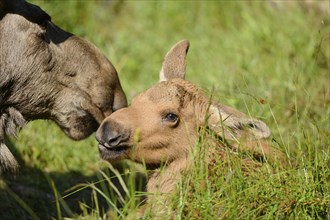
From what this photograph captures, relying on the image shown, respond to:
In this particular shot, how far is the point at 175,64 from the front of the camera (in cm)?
661

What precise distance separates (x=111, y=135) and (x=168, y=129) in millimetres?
483

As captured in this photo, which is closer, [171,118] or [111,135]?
[111,135]

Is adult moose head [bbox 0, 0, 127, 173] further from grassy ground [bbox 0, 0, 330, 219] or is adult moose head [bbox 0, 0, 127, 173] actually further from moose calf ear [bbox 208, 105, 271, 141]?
moose calf ear [bbox 208, 105, 271, 141]

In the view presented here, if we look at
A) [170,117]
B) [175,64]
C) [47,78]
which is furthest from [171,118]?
[47,78]

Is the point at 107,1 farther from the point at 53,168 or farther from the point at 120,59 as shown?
the point at 53,168

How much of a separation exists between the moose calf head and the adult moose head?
40 cm

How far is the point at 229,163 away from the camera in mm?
5539

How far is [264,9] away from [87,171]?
3.69m

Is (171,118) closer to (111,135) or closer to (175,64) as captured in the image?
(111,135)

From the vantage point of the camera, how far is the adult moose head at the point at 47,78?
19.9 feet

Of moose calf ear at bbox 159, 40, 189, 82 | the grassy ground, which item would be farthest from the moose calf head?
moose calf ear at bbox 159, 40, 189, 82

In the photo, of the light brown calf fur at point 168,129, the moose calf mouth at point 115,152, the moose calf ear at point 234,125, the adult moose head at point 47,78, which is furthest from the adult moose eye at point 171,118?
the adult moose head at point 47,78

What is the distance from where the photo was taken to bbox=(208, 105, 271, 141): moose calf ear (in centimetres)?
576

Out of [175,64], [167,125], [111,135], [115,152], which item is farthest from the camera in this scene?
[175,64]
